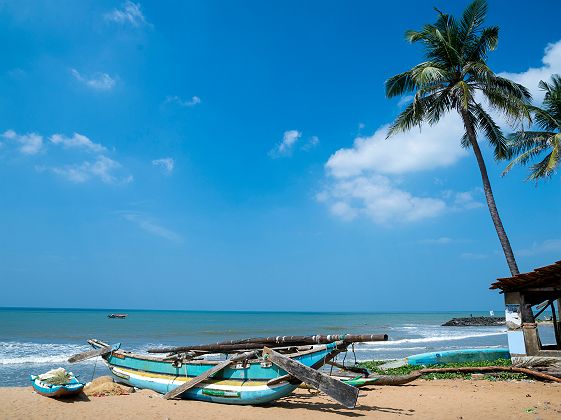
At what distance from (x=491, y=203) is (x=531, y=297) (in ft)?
13.1

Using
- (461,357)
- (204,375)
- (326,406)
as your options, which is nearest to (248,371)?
(204,375)

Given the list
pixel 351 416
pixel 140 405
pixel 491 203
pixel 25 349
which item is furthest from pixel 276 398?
pixel 25 349

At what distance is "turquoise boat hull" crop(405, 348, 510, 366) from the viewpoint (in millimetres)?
16281

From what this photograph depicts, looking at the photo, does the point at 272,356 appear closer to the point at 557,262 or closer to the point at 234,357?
the point at 234,357

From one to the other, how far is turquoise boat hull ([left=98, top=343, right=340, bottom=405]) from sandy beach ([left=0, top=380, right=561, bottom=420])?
26 cm

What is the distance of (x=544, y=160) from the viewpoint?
1970cm

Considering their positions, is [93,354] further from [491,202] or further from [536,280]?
[491,202]

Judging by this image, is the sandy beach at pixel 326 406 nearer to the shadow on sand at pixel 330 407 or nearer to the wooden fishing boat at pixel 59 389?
the shadow on sand at pixel 330 407

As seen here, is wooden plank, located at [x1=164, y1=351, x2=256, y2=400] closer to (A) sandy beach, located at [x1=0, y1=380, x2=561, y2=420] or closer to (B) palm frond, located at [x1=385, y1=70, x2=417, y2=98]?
(A) sandy beach, located at [x1=0, y1=380, x2=561, y2=420]

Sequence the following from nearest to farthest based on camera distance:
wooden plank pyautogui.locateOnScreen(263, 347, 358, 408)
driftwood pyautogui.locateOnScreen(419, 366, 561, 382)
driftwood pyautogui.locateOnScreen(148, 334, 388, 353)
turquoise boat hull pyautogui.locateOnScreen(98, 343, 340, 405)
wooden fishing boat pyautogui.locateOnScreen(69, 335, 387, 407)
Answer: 1. wooden plank pyautogui.locateOnScreen(263, 347, 358, 408)
2. wooden fishing boat pyautogui.locateOnScreen(69, 335, 387, 407)
3. driftwood pyautogui.locateOnScreen(148, 334, 388, 353)
4. turquoise boat hull pyautogui.locateOnScreen(98, 343, 340, 405)
5. driftwood pyautogui.locateOnScreen(419, 366, 561, 382)

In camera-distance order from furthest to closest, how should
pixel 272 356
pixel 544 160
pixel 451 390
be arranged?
1. pixel 544 160
2. pixel 451 390
3. pixel 272 356

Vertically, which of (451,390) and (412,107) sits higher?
(412,107)

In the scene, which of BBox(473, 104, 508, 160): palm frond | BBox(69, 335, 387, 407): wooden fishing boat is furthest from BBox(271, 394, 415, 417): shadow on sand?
BBox(473, 104, 508, 160): palm frond

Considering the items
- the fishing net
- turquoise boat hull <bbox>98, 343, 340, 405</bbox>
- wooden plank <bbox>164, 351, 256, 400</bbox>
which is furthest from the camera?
the fishing net
